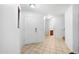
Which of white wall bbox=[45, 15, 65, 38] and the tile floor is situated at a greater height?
white wall bbox=[45, 15, 65, 38]

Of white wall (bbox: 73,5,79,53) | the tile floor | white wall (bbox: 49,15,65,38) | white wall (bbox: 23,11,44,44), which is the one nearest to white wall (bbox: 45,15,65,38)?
white wall (bbox: 49,15,65,38)

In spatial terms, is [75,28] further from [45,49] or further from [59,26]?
[59,26]

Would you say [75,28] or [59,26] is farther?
[59,26]

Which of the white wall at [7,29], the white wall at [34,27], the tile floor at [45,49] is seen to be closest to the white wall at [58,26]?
the white wall at [34,27]

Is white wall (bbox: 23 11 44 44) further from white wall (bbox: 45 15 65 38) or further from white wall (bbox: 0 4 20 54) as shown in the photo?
white wall (bbox: 0 4 20 54)

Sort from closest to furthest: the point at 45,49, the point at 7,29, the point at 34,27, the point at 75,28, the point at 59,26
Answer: the point at 7,29 → the point at 75,28 → the point at 45,49 → the point at 34,27 → the point at 59,26

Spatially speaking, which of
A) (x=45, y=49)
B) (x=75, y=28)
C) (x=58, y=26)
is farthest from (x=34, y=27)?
(x=75, y=28)

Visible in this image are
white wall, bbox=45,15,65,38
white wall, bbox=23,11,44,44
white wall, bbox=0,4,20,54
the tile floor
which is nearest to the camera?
white wall, bbox=0,4,20,54

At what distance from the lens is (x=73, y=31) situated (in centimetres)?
293

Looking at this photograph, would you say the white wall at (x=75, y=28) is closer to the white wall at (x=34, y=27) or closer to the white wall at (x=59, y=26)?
the white wall at (x=34, y=27)

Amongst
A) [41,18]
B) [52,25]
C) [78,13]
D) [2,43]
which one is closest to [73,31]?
[78,13]

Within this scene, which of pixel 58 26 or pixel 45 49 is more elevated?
pixel 58 26

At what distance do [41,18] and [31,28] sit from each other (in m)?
0.78
